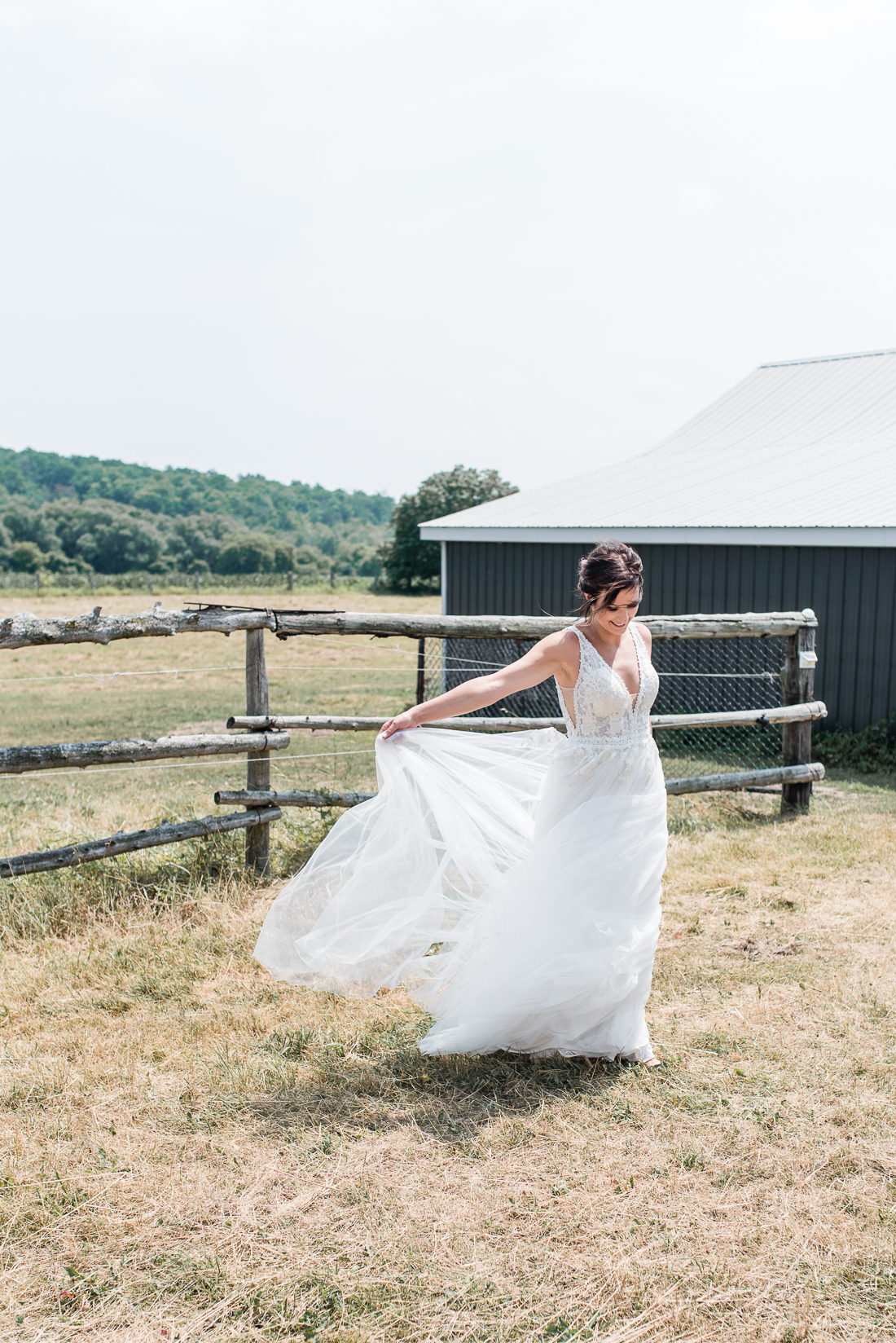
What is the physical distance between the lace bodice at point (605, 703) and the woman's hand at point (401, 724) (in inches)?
22.8

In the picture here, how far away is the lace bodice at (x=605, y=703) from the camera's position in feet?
12.7

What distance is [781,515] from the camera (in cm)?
1204

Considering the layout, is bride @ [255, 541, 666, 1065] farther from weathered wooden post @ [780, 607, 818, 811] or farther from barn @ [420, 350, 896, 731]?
barn @ [420, 350, 896, 731]

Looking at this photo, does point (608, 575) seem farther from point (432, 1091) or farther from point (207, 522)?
point (207, 522)

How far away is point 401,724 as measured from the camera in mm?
4121

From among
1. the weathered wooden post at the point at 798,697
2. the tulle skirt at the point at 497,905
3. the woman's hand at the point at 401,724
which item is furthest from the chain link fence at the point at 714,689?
the woman's hand at the point at 401,724

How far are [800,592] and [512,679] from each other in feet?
30.2

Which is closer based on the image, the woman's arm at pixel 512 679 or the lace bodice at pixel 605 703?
the woman's arm at pixel 512 679

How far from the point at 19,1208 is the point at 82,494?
386ft

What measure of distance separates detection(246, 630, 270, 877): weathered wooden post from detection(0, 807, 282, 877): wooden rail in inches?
3.9

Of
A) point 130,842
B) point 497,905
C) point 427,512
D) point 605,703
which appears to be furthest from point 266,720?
point 427,512

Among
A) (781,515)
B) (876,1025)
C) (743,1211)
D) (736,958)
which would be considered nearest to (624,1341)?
(743,1211)

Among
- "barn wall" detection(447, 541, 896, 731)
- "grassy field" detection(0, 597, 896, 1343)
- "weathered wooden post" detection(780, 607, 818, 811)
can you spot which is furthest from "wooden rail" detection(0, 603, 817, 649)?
"barn wall" detection(447, 541, 896, 731)

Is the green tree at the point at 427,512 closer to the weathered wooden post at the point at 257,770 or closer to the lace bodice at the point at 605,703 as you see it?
the weathered wooden post at the point at 257,770
